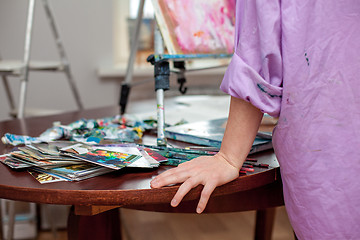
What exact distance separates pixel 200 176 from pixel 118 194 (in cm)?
12

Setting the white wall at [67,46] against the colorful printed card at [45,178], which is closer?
the colorful printed card at [45,178]

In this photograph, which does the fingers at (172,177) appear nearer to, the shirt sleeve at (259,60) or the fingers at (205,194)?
the fingers at (205,194)

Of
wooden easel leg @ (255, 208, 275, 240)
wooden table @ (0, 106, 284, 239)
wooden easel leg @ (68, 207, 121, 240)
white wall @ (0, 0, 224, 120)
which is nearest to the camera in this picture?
wooden table @ (0, 106, 284, 239)

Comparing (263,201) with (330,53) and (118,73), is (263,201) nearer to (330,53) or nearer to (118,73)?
(330,53)

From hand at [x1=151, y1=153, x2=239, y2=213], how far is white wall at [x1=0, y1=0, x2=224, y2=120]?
1495 millimetres

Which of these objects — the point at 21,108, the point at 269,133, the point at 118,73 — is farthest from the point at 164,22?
the point at 118,73

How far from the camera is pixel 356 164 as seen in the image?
570 millimetres

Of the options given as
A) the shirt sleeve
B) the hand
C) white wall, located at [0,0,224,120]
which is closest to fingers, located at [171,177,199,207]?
the hand

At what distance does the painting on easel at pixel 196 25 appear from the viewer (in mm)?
833

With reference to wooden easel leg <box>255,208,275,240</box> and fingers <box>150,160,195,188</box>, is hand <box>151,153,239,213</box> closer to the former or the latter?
fingers <box>150,160,195,188</box>

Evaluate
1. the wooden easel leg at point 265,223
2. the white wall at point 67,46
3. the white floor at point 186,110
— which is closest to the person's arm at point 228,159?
the white floor at point 186,110

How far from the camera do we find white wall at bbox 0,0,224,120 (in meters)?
2.11

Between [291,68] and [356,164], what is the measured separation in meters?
0.17

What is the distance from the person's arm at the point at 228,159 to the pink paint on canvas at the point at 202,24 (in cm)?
29
